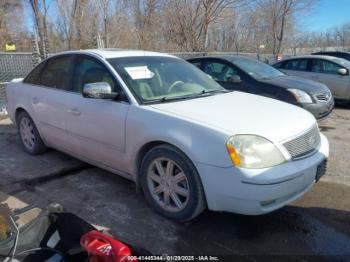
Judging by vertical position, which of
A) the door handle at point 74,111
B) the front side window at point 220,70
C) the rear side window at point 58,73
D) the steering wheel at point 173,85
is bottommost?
the door handle at point 74,111

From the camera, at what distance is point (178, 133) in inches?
114

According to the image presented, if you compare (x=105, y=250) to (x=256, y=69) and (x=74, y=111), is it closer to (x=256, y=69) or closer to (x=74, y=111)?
(x=74, y=111)

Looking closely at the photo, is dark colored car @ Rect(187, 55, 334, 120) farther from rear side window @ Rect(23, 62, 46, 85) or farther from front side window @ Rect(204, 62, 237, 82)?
rear side window @ Rect(23, 62, 46, 85)

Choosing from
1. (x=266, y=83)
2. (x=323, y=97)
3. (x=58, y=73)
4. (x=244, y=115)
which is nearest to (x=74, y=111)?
(x=58, y=73)

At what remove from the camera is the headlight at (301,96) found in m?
6.12

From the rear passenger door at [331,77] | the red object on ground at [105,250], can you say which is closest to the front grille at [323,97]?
the rear passenger door at [331,77]

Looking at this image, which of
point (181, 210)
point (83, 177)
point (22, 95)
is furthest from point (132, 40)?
point (181, 210)

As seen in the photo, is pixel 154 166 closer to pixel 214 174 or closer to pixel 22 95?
pixel 214 174

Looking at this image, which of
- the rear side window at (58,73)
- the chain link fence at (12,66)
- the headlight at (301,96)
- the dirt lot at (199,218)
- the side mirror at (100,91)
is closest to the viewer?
the dirt lot at (199,218)

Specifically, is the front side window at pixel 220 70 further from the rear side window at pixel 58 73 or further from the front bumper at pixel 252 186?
the front bumper at pixel 252 186

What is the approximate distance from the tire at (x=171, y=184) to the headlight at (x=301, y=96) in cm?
382

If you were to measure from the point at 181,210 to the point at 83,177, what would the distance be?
5.55ft

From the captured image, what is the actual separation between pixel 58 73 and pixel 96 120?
49.6 inches

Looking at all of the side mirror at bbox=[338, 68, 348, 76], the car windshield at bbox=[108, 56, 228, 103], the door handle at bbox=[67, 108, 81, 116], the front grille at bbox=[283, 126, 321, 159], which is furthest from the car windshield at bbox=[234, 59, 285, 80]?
the door handle at bbox=[67, 108, 81, 116]
